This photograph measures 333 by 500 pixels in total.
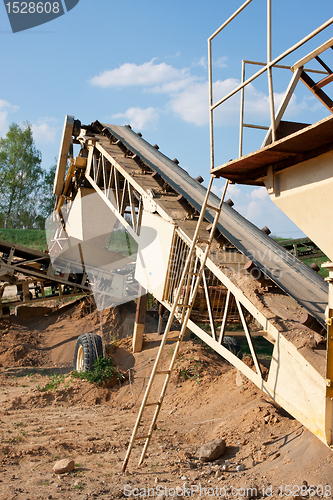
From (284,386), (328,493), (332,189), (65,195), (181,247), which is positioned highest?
(65,195)

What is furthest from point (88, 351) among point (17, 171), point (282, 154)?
point (17, 171)

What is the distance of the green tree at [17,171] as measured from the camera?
34531 mm

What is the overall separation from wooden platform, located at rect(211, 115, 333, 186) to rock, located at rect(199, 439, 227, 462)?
3335mm

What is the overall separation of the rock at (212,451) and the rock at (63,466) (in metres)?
1.60

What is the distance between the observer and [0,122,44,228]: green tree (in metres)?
34.5

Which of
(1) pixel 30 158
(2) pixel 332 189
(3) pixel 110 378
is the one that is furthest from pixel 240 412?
(1) pixel 30 158

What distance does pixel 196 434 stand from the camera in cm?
579

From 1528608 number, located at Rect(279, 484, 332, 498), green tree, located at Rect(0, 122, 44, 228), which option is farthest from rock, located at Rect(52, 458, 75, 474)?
green tree, located at Rect(0, 122, 44, 228)

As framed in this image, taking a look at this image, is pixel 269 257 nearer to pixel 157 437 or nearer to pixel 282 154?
pixel 282 154

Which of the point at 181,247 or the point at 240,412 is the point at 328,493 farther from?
the point at 181,247

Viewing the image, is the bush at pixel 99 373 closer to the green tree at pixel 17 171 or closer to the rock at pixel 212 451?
the rock at pixel 212 451

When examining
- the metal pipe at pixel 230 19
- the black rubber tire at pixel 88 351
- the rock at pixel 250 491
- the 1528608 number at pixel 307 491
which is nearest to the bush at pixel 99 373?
the black rubber tire at pixel 88 351

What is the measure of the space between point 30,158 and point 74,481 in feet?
115

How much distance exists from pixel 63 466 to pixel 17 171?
114ft
